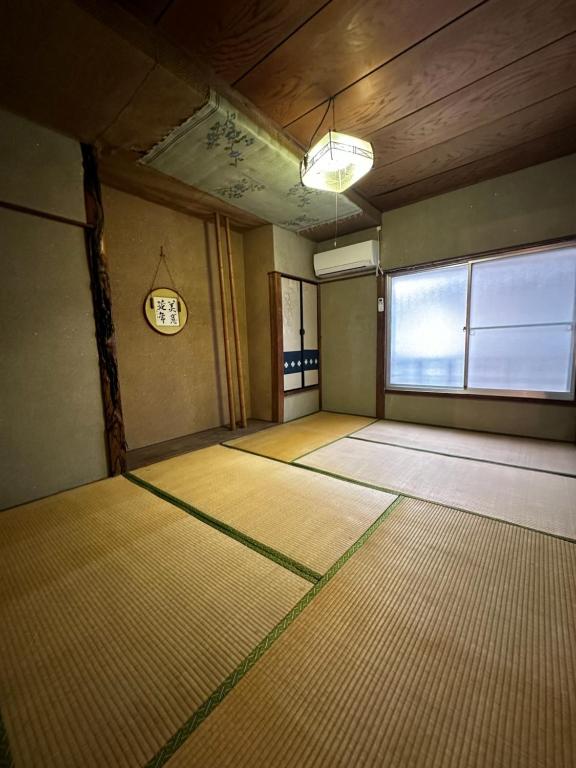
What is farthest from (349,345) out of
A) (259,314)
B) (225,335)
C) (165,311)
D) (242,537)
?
(242,537)

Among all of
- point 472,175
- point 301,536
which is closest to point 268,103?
point 472,175

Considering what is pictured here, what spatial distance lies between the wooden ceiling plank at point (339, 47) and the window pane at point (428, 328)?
2.20m

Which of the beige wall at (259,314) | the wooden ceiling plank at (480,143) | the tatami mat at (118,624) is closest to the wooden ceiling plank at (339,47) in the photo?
the wooden ceiling plank at (480,143)

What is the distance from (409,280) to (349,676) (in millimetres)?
3754

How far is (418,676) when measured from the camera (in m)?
0.90

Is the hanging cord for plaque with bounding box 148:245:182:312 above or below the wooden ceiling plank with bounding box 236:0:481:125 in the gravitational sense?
below

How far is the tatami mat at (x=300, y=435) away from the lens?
2.88 metres

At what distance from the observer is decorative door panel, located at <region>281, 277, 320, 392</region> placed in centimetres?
393

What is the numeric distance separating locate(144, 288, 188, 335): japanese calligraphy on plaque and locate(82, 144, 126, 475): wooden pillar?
0.80 m

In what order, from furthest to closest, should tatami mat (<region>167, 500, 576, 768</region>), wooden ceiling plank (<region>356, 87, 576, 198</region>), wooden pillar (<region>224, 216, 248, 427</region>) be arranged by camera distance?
wooden pillar (<region>224, 216, 248, 427</region>), wooden ceiling plank (<region>356, 87, 576, 198</region>), tatami mat (<region>167, 500, 576, 768</region>)

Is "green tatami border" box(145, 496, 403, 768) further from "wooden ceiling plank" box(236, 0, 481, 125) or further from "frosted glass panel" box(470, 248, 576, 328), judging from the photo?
"frosted glass panel" box(470, 248, 576, 328)

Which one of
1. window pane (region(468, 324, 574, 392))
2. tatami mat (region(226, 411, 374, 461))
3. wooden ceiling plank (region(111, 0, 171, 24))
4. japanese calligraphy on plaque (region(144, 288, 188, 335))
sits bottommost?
tatami mat (region(226, 411, 374, 461))

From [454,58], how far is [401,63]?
11.4 inches

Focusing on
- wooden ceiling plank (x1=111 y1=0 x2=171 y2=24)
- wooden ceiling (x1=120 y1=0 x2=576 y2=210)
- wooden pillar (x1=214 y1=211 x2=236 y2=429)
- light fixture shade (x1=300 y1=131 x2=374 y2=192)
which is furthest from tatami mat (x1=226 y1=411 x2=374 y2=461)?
wooden ceiling plank (x1=111 y1=0 x2=171 y2=24)
